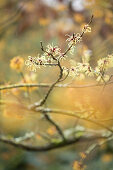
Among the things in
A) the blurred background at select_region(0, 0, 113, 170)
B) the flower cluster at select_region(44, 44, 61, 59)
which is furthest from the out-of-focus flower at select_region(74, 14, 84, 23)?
the flower cluster at select_region(44, 44, 61, 59)

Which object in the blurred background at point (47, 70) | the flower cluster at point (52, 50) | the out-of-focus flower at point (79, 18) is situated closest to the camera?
the flower cluster at point (52, 50)

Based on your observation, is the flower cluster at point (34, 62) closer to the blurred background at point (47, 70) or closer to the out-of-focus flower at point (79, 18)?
the blurred background at point (47, 70)

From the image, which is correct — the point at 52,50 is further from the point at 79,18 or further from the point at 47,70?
the point at 47,70

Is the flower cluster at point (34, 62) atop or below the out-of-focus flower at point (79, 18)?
below

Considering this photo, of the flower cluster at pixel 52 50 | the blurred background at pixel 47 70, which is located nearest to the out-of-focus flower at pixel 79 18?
the blurred background at pixel 47 70

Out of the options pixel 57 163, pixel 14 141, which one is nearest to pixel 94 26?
pixel 14 141

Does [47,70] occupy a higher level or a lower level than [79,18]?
higher

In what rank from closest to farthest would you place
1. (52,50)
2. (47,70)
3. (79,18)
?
(52,50), (79,18), (47,70)

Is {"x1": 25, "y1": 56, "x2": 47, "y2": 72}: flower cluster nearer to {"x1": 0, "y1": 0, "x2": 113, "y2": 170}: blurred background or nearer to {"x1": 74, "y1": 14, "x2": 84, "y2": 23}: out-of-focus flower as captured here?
{"x1": 0, "y1": 0, "x2": 113, "y2": 170}: blurred background

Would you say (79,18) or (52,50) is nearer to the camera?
(52,50)

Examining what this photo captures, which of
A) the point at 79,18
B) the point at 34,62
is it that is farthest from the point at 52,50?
the point at 79,18
